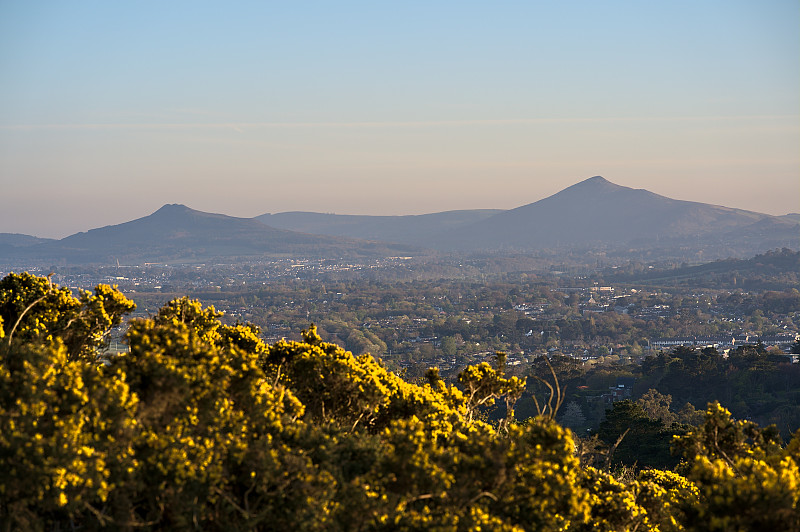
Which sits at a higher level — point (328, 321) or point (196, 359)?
point (196, 359)

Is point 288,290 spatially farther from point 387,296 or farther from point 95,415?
point 95,415

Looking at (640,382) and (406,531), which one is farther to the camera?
(640,382)

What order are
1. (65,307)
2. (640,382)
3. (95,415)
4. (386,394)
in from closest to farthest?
(95,415) → (386,394) → (65,307) → (640,382)

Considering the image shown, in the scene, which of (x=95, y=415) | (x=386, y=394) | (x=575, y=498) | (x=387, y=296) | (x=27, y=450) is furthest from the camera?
(x=387, y=296)

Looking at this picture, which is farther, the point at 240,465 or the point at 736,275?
the point at 736,275

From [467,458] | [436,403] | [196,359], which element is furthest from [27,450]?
[436,403]

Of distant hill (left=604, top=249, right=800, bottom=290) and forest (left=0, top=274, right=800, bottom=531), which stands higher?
forest (left=0, top=274, right=800, bottom=531)

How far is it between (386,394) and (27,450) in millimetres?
4589

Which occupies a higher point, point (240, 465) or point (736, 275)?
point (240, 465)

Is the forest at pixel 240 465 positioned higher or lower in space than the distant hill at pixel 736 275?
higher

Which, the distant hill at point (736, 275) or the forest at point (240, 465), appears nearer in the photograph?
the forest at point (240, 465)

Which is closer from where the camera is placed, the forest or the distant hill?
the forest

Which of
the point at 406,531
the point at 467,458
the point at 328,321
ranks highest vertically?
the point at 467,458

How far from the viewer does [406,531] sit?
759 centimetres
